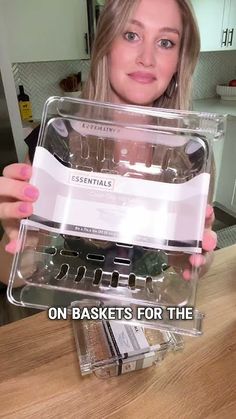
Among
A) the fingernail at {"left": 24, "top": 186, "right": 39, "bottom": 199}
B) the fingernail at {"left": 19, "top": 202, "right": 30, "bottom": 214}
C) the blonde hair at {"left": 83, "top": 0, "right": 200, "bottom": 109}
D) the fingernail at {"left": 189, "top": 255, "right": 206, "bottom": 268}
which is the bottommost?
the fingernail at {"left": 189, "top": 255, "right": 206, "bottom": 268}

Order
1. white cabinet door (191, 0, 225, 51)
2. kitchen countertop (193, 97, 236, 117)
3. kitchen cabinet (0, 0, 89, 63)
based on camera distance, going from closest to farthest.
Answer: kitchen cabinet (0, 0, 89, 63), white cabinet door (191, 0, 225, 51), kitchen countertop (193, 97, 236, 117)

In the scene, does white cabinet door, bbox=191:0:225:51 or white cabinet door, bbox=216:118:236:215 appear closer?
white cabinet door, bbox=191:0:225:51

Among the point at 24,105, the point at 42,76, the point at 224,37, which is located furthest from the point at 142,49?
the point at 224,37

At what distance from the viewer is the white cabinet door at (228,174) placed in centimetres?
A: 237

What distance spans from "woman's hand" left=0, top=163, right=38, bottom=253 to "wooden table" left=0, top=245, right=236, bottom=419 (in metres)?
0.22

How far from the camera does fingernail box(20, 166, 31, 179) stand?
18.1 inches

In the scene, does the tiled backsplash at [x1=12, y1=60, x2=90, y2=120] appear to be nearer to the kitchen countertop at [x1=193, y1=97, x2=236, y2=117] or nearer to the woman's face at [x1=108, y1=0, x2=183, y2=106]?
the kitchen countertop at [x1=193, y1=97, x2=236, y2=117]

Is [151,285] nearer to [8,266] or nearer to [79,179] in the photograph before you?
[79,179]

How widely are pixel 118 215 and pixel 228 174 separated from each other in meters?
2.28

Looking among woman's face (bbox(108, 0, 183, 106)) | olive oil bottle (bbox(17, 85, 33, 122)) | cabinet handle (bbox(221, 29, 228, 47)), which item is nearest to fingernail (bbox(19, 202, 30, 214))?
woman's face (bbox(108, 0, 183, 106))

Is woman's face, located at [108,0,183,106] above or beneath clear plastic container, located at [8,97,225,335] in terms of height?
above

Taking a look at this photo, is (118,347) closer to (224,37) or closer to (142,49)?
(142,49)

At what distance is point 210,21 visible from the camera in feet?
7.64

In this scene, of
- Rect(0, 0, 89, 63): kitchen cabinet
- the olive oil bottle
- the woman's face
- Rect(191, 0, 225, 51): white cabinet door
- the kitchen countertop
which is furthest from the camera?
the kitchen countertop
